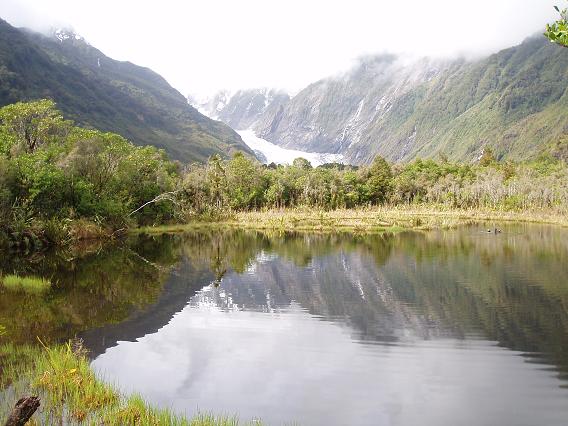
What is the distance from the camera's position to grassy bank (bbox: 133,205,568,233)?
5669 centimetres

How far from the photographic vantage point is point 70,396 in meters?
10.4

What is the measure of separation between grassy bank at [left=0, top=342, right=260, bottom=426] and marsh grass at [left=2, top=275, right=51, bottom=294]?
9260mm

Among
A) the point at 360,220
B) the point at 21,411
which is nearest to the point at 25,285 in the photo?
the point at 21,411

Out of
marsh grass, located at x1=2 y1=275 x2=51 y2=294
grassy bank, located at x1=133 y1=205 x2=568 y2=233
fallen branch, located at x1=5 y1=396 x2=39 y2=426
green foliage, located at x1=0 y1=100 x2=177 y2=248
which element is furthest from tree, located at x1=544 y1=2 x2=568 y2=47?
grassy bank, located at x1=133 y1=205 x2=568 y2=233

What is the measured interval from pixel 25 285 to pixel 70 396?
1330 centimetres

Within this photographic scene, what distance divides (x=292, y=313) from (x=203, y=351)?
213 inches

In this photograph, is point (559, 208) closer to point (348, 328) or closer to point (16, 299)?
point (348, 328)

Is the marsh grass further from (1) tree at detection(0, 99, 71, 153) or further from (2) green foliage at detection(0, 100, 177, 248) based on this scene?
(1) tree at detection(0, 99, 71, 153)

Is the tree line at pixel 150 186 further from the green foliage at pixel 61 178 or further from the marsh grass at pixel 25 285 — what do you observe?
the marsh grass at pixel 25 285

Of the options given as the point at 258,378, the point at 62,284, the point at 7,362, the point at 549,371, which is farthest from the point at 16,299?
the point at 549,371

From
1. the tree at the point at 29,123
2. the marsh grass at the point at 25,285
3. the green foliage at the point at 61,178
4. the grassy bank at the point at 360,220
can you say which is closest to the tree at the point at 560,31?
the marsh grass at the point at 25,285

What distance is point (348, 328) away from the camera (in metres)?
17.2

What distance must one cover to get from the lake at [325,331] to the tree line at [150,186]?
20.7 feet

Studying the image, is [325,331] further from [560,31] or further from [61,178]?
[61,178]
